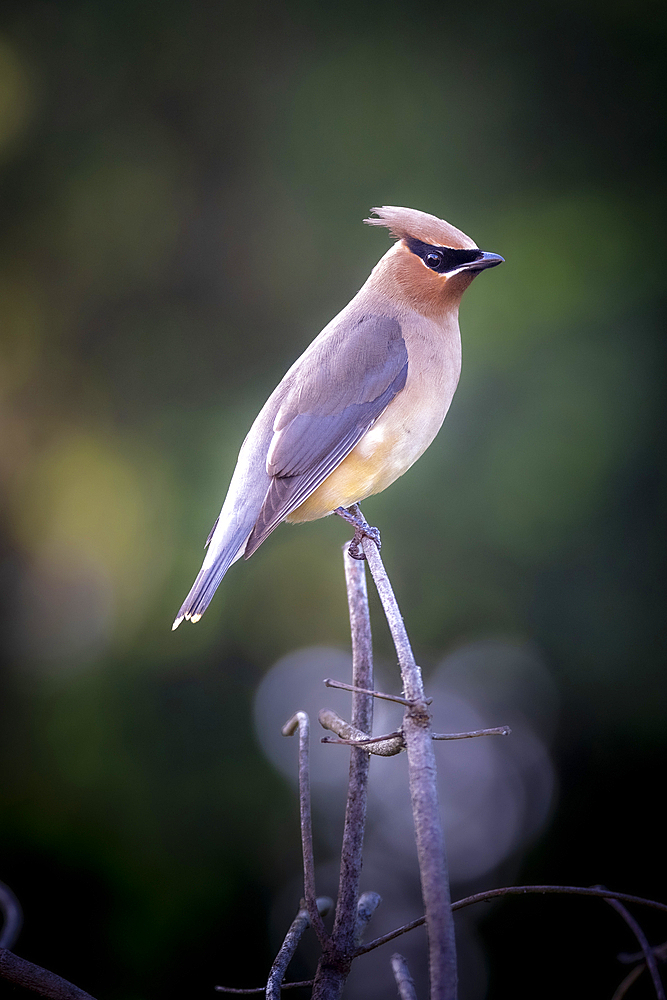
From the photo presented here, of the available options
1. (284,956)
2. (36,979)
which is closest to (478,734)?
(284,956)

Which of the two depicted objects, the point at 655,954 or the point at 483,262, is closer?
the point at 655,954

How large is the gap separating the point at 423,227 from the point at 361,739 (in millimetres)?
1268

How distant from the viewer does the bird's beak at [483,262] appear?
5.33ft

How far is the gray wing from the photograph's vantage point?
1646 millimetres

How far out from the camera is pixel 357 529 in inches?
60.7

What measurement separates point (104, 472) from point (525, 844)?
1963 mm

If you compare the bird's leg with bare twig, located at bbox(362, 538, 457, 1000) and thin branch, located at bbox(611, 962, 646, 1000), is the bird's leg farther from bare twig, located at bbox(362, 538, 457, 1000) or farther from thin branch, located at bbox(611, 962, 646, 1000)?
thin branch, located at bbox(611, 962, 646, 1000)

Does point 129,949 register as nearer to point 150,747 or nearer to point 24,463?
point 150,747

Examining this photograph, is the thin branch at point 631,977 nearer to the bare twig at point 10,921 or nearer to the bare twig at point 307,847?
the bare twig at point 307,847

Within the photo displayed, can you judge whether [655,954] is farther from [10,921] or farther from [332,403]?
[332,403]

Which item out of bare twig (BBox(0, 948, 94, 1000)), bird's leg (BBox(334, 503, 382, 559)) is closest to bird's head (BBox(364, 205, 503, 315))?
bird's leg (BBox(334, 503, 382, 559))

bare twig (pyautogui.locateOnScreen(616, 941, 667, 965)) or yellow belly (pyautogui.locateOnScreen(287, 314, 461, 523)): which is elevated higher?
yellow belly (pyautogui.locateOnScreen(287, 314, 461, 523))

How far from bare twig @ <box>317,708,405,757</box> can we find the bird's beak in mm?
1078

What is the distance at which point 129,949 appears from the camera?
8.89 feet
